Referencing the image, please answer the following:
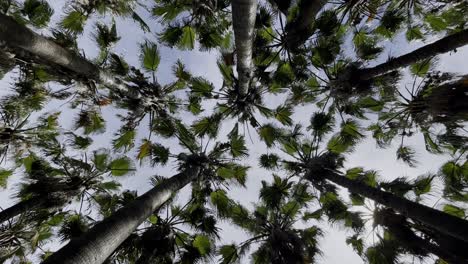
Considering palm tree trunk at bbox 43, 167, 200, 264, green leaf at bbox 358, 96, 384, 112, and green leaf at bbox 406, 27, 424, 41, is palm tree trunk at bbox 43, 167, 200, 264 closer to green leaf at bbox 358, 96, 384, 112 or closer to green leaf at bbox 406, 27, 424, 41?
green leaf at bbox 358, 96, 384, 112

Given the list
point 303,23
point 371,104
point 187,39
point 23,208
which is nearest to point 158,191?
point 23,208

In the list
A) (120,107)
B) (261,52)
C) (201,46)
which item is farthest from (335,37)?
(120,107)

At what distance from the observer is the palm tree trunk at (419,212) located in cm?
485

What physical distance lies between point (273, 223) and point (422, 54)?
6.53m

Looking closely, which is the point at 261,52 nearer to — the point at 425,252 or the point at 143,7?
the point at 143,7

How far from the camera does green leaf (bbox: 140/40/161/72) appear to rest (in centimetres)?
811

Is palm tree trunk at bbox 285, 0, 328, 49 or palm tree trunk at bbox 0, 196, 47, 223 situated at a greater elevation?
palm tree trunk at bbox 285, 0, 328, 49

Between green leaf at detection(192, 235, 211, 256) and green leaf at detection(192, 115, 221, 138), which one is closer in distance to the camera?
green leaf at detection(192, 235, 211, 256)

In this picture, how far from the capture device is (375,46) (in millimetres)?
9109

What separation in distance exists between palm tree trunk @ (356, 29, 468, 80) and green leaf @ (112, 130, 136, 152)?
7.68 m

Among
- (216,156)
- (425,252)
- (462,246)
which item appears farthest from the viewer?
(216,156)

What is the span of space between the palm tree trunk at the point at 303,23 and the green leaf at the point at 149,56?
13.5 ft

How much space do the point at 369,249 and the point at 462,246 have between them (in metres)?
3.30

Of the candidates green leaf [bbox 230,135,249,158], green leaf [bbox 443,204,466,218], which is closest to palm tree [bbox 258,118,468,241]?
green leaf [bbox 230,135,249,158]
